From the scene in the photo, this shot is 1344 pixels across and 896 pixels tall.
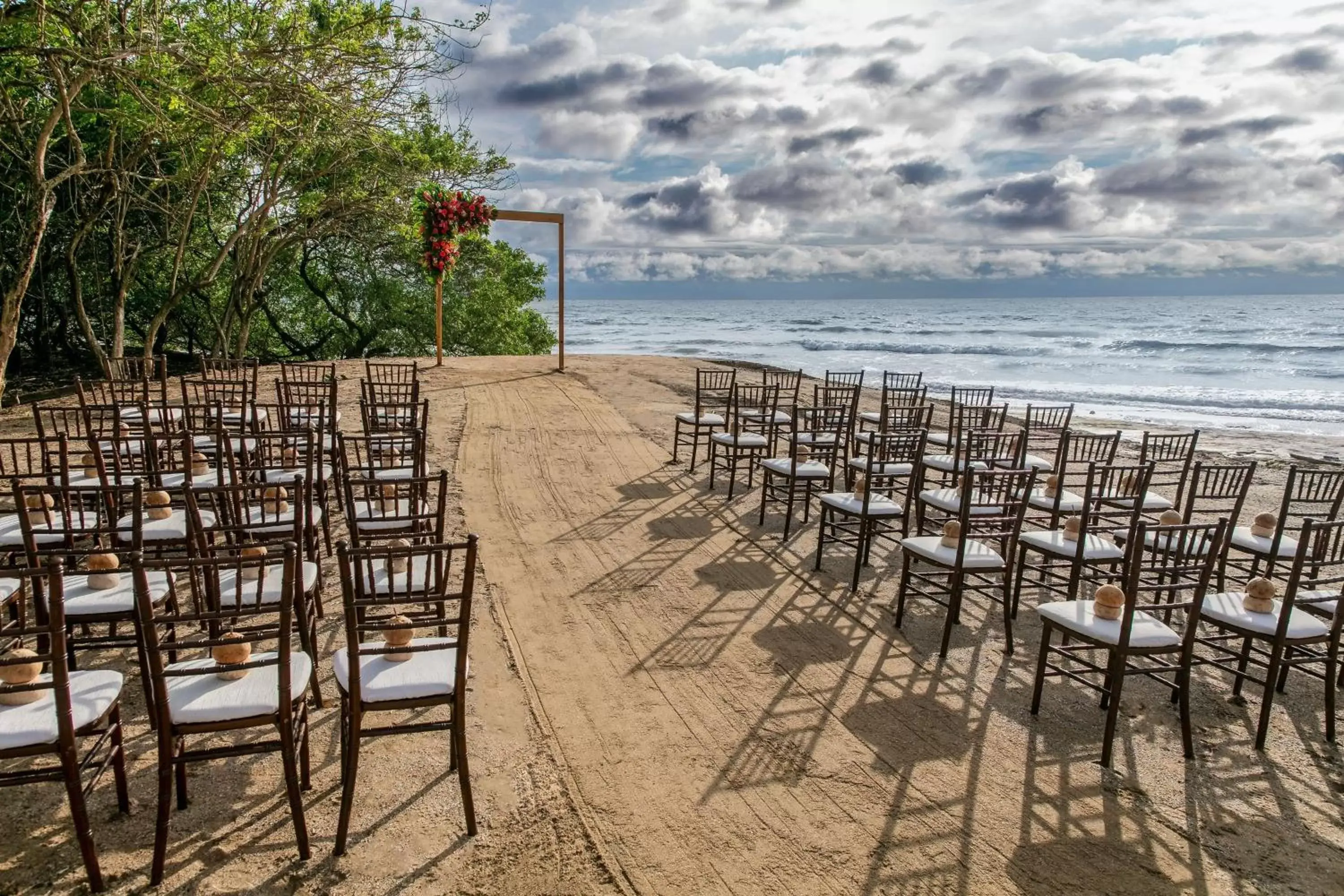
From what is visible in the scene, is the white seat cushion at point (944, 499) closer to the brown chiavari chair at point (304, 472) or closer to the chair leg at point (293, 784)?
the brown chiavari chair at point (304, 472)

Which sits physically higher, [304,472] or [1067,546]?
[304,472]

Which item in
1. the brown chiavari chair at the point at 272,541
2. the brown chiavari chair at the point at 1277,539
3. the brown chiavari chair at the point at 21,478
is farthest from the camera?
the brown chiavari chair at the point at 1277,539

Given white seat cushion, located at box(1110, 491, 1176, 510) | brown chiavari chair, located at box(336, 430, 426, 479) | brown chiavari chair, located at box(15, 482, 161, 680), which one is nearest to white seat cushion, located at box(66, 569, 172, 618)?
brown chiavari chair, located at box(15, 482, 161, 680)

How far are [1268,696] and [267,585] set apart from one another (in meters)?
4.62

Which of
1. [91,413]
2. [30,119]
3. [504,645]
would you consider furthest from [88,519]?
[30,119]

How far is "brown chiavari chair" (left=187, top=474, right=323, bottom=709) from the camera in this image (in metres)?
3.24

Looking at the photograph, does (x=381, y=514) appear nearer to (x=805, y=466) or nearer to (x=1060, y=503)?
(x=805, y=466)

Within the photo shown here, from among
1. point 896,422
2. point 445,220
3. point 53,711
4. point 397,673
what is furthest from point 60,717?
point 445,220

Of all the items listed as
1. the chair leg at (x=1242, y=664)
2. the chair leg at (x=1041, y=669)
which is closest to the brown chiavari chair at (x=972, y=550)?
the chair leg at (x=1041, y=669)

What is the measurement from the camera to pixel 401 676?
2.83 metres

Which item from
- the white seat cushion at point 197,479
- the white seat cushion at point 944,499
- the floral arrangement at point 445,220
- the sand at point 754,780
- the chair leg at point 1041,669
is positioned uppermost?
the floral arrangement at point 445,220

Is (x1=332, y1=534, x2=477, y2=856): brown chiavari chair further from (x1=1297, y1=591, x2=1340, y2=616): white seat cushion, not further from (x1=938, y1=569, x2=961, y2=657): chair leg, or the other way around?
(x1=1297, y1=591, x2=1340, y2=616): white seat cushion

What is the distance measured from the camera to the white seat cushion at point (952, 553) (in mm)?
4555

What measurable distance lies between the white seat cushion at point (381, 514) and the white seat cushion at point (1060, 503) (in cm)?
416
